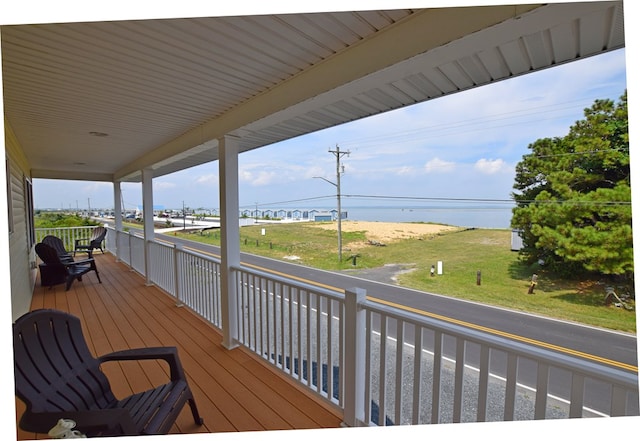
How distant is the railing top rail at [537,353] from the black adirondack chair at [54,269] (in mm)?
6104

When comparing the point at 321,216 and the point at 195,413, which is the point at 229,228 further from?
the point at 321,216

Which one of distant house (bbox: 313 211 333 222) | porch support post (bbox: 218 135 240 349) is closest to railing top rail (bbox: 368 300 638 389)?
porch support post (bbox: 218 135 240 349)

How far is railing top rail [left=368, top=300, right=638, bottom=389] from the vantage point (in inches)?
37.3

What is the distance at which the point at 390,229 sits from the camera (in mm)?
10977

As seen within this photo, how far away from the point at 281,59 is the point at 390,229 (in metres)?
9.67

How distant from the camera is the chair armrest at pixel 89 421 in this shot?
4.22ft

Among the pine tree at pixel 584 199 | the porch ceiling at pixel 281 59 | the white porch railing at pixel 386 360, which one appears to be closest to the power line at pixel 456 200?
the pine tree at pixel 584 199

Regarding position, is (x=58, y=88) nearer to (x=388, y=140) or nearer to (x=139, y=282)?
(x=139, y=282)

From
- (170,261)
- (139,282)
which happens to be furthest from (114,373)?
(139,282)

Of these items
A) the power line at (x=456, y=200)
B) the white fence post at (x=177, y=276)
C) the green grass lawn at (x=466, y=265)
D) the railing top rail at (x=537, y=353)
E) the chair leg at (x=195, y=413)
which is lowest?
the green grass lawn at (x=466, y=265)

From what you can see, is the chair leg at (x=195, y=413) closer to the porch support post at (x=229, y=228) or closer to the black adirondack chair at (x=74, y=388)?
the black adirondack chair at (x=74, y=388)

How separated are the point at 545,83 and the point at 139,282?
10.8 m

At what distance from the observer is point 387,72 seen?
1562mm

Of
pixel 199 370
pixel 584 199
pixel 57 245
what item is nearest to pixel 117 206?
pixel 57 245
